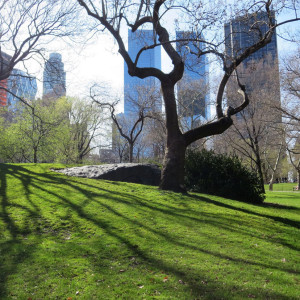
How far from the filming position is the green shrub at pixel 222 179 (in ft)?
42.6

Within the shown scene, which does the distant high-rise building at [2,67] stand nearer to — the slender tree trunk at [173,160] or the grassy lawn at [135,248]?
the grassy lawn at [135,248]

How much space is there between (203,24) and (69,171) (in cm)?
792

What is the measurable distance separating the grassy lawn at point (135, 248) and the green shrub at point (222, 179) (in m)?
3.94

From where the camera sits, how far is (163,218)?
7.12 meters

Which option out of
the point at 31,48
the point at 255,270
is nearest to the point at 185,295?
the point at 255,270

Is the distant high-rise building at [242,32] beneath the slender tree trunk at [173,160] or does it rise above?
above

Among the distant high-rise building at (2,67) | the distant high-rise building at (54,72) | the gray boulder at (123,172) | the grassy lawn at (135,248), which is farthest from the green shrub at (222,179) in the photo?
the distant high-rise building at (2,67)

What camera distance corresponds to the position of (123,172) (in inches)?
526

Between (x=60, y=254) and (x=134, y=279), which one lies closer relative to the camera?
(x=134, y=279)

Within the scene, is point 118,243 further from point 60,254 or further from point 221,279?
point 221,279

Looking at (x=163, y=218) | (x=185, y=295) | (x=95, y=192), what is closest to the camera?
(x=185, y=295)

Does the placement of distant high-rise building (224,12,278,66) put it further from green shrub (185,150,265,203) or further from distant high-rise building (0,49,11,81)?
distant high-rise building (0,49,11,81)

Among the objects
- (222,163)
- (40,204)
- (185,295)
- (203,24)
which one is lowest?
(185,295)

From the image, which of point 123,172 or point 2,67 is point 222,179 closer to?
point 123,172
